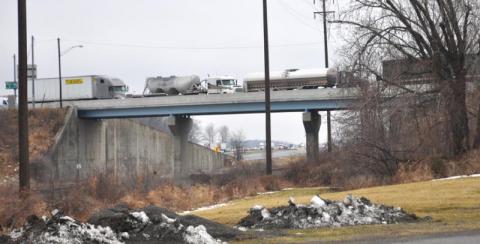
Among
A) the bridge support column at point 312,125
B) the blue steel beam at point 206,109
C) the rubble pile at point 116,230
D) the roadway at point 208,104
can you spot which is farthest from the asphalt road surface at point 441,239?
the bridge support column at point 312,125

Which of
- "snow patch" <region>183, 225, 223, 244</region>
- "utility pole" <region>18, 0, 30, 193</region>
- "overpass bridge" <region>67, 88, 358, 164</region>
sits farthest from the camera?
"overpass bridge" <region>67, 88, 358, 164</region>

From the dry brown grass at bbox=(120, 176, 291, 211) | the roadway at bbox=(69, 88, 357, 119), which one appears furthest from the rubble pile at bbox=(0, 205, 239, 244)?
the roadway at bbox=(69, 88, 357, 119)

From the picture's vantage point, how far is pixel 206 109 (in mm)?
68750

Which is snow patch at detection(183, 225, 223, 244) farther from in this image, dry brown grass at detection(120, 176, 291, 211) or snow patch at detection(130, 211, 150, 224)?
dry brown grass at detection(120, 176, 291, 211)

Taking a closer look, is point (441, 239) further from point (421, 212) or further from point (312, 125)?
point (312, 125)

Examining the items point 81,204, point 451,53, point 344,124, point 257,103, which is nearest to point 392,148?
point 344,124

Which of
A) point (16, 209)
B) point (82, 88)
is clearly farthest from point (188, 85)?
point (16, 209)

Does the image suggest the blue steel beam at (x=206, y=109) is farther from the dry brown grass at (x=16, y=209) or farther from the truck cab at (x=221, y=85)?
the dry brown grass at (x=16, y=209)

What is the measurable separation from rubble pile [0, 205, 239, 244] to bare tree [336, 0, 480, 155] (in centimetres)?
2150

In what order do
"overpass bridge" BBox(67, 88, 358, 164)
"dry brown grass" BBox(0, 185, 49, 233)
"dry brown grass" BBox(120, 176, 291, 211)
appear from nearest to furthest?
"dry brown grass" BBox(0, 185, 49, 233) < "dry brown grass" BBox(120, 176, 291, 211) < "overpass bridge" BBox(67, 88, 358, 164)

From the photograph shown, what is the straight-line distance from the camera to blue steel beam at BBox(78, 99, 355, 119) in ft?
205

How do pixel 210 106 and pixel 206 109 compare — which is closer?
pixel 210 106

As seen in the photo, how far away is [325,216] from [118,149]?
68556 millimetres

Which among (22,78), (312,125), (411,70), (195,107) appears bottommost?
(312,125)
